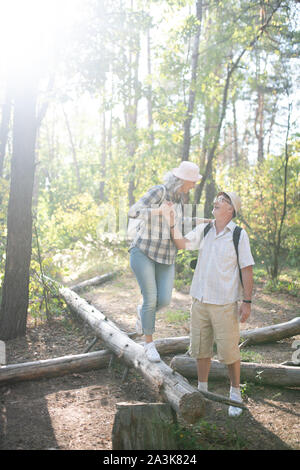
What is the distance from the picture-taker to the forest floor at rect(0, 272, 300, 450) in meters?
3.19

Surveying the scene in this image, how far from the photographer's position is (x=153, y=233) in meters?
4.06

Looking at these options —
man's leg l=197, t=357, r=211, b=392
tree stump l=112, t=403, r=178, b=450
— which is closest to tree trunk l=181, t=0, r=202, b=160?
man's leg l=197, t=357, r=211, b=392

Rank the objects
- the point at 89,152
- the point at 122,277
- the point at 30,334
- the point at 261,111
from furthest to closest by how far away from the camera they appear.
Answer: the point at 89,152 → the point at 261,111 → the point at 122,277 → the point at 30,334

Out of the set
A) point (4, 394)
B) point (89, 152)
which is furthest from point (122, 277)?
point (89, 152)

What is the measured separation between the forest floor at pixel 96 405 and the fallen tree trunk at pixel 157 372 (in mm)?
160

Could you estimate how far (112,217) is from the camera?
49.4 feet

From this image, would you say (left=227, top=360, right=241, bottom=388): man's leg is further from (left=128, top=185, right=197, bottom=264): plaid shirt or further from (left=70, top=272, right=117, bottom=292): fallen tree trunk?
(left=70, top=272, right=117, bottom=292): fallen tree trunk

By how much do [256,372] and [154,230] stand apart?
1999mm

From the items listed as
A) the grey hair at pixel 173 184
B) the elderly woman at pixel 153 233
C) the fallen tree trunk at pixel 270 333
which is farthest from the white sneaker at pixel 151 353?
the grey hair at pixel 173 184

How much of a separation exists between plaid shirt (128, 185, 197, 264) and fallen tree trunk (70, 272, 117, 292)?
580 centimetres

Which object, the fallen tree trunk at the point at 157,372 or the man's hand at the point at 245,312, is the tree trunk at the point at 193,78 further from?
the man's hand at the point at 245,312
